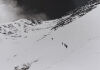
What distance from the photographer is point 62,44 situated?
150 m

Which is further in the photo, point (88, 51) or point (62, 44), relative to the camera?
point (62, 44)

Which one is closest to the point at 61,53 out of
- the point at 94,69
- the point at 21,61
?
the point at 21,61

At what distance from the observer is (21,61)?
18062 cm

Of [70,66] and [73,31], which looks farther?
[73,31]

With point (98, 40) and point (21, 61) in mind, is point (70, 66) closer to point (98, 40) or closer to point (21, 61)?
point (98, 40)

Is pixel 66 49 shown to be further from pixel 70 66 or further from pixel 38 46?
pixel 38 46

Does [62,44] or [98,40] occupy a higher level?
[62,44]

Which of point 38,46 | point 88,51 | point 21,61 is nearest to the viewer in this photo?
point 88,51

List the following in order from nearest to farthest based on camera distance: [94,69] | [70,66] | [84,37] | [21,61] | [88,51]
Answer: [94,69]
[70,66]
[88,51]
[84,37]
[21,61]

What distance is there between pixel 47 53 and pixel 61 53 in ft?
72.5

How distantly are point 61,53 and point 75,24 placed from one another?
29.3 meters

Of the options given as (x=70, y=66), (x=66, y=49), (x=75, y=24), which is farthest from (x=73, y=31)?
(x=70, y=66)

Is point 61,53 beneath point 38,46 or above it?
beneath

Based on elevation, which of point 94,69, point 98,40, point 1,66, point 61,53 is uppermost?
point 1,66
